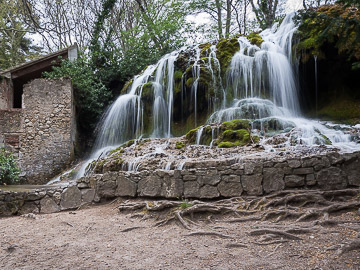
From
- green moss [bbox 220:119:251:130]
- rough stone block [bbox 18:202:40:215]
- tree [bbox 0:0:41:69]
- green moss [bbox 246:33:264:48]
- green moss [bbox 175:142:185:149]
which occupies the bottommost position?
rough stone block [bbox 18:202:40:215]

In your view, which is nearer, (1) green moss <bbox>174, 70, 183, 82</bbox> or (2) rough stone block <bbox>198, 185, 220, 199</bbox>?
(2) rough stone block <bbox>198, 185, 220, 199</bbox>

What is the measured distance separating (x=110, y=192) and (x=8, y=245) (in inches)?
77.5

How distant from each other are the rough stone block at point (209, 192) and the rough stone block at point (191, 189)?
3.3 inches

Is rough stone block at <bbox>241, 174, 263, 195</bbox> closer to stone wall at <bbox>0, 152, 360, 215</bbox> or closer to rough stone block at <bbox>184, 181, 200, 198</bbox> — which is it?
stone wall at <bbox>0, 152, 360, 215</bbox>

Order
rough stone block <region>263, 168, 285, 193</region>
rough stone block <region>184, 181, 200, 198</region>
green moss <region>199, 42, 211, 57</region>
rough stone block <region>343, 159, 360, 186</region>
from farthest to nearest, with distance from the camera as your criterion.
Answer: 1. green moss <region>199, 42, 211, 57</region>
2. rough stone block <region>184, 181, 200, 198</region>
3. rough stone block <region>263, 168, 285, 193</region>
4. rough stone block <region>343, 159, 360, 186</region>

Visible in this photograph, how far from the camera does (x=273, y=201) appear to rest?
4.00 m

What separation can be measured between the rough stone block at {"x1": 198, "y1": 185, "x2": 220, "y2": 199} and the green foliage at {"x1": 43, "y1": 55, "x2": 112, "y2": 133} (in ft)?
31.7

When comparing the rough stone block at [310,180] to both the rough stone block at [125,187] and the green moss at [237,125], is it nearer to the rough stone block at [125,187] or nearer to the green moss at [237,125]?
the rough stone block at [125,187]

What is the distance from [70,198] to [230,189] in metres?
3.00

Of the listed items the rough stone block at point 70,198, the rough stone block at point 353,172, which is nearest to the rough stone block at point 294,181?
the rough stone block at point 353,172

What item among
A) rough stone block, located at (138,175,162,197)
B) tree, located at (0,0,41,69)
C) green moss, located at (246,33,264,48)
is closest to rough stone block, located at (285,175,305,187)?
rough stone block, located at (138,175,162,197)

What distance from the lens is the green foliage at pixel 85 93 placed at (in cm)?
1261

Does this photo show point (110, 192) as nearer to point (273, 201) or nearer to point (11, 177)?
point (273, 201)

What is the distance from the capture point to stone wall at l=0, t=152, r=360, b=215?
13.6ft
